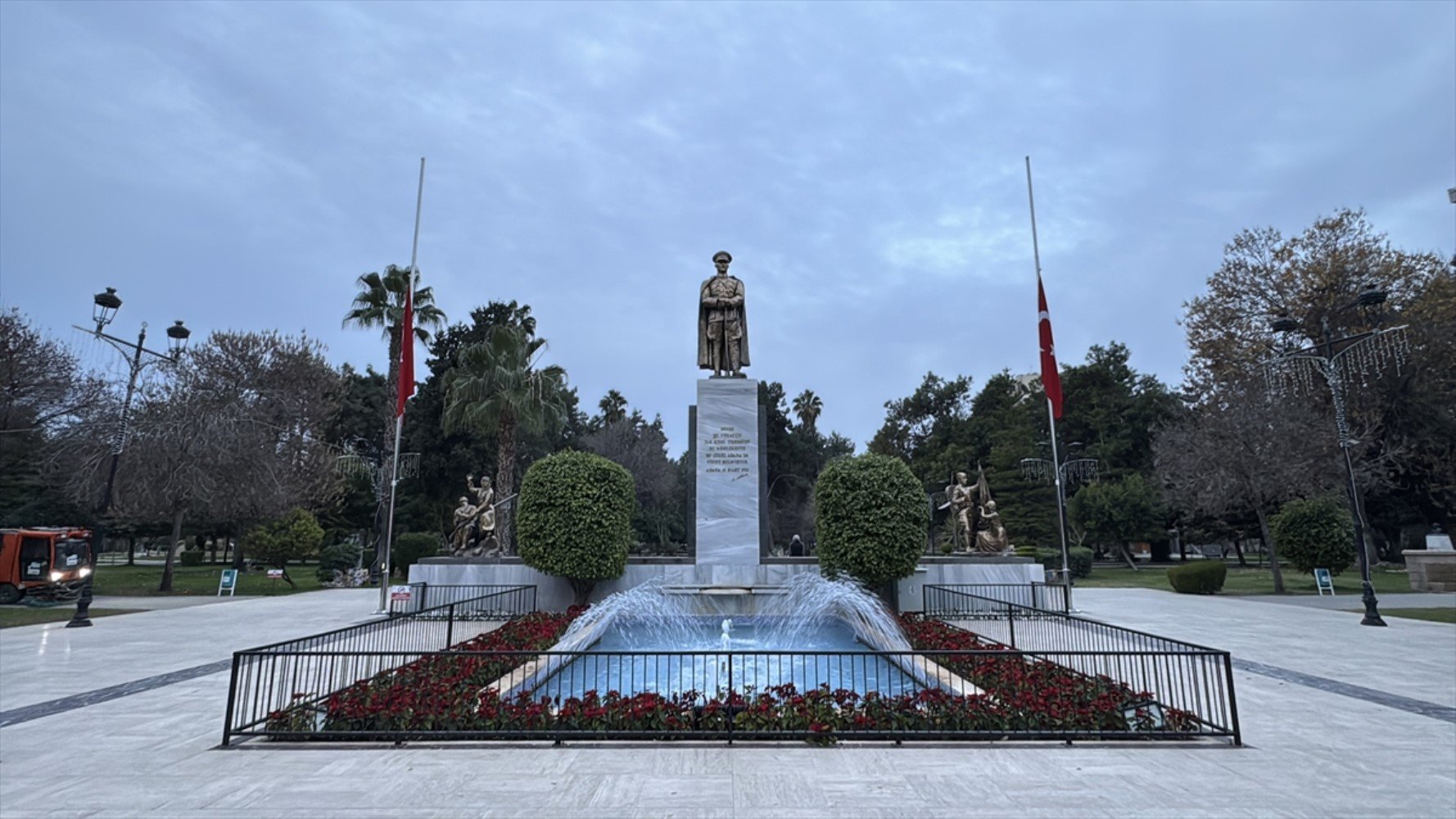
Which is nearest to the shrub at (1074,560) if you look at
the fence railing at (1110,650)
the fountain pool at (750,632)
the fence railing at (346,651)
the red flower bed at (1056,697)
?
the fence railing at (1110,650)

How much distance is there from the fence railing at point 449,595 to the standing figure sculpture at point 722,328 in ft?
24.4

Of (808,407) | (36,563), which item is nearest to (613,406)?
(808,407)

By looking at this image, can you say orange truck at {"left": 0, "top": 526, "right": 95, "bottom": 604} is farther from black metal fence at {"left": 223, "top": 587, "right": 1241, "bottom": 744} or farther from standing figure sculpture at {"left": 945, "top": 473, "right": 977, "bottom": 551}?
standing figure sculpture at {"left": 945, "top": 473, "right": 977, "bottom": 551}

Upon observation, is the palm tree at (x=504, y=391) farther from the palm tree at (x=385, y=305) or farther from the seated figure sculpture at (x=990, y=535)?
the seated figure sculpture at (x=990, y=535)

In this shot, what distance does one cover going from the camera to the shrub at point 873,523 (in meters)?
16.8

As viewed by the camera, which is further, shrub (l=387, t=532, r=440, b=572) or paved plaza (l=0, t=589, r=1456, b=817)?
shrub (l=387, t=532, r=440, b=572)

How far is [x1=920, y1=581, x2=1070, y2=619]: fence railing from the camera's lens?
60.8 feet

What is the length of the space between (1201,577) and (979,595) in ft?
46.2

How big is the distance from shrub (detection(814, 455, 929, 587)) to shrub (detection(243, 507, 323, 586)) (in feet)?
104

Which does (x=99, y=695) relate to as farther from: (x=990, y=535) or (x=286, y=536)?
(x=286, y=536)

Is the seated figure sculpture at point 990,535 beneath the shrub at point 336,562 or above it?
above

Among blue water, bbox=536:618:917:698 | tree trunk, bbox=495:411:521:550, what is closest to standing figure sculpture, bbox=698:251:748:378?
blue water, bbox=536:618:917:698

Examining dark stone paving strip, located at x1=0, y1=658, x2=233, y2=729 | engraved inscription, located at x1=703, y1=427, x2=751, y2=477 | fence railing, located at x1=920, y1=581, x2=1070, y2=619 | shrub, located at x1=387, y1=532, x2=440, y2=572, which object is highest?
engraved inscription, located at x1=703, y1=427, x2=751, y2=477

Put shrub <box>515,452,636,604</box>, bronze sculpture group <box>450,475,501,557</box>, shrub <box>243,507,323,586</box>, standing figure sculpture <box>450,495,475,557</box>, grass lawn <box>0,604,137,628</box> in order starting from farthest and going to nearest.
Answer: shrub <box>243,507,323,586</box> < standing figure sculpture <box>450,495,475,557</box> < bronze sculpture group <box>450,475,501,557</box> < grass lawn <box>0,604,137,628</box> < shrub <box>515,452,636,604</box>
